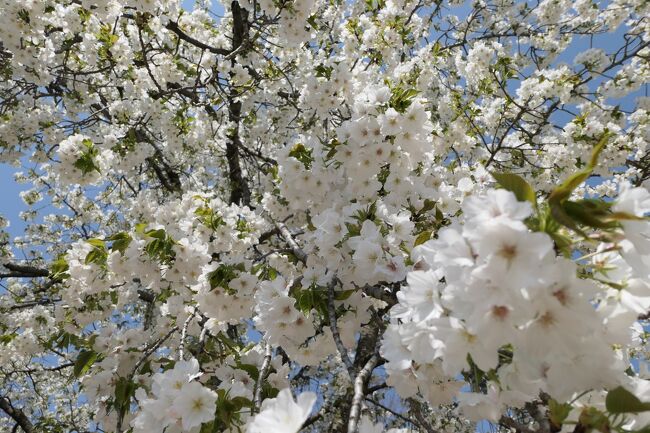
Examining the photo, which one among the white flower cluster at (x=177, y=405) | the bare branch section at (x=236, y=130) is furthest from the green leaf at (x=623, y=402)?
the bare branch section at (x=236, y=130)

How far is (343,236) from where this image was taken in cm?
204

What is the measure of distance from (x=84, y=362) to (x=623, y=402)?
2.51m

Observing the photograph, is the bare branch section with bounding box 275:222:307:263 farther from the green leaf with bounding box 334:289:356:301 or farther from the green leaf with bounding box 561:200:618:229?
the green leaf with bounding box 561:200:618:229

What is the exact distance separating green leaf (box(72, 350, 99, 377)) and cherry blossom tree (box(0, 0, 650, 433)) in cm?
1

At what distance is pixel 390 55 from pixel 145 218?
9.52ft

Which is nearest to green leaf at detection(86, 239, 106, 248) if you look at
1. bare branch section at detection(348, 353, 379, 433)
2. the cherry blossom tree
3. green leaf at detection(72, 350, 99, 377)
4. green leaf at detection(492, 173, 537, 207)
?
the cherry blossom tree

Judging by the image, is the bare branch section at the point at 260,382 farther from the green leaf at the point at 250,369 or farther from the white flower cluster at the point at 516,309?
the white flower cluster at the point at 516,309

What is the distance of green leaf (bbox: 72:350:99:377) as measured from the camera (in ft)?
7.86

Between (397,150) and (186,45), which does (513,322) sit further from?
(186,45)

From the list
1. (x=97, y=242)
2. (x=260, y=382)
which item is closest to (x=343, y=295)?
(x=260, y=382)

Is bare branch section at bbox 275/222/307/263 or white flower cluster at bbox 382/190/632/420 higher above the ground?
bare branch section at bbox 275/222/307/263

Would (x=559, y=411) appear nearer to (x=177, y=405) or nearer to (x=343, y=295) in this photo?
(x=343, y=295)

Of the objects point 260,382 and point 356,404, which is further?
point 260,382

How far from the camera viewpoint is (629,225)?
0.93 meters
